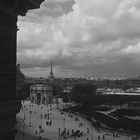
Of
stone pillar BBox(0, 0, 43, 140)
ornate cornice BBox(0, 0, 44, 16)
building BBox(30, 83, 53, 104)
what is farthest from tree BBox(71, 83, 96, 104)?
stone pillar BBox(0, 0, 43, 140)

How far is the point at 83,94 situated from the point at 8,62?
85532mm

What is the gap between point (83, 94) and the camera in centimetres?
9256

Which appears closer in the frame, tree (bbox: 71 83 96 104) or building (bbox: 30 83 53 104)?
tree (bbox: 71 83 96 104)

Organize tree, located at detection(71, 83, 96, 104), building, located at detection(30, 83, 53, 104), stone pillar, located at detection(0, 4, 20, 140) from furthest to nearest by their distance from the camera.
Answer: building, located at detection(30, 83, 53, 104), tree, located at detection(71, 83, 96, 104), stone pillar, located at detection(0, 4, 20, 140)

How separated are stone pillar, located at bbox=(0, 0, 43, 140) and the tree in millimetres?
82119

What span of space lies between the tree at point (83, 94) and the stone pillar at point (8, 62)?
82119mm

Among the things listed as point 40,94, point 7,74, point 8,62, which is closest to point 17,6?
point 8,62

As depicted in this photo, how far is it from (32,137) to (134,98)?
67.6m

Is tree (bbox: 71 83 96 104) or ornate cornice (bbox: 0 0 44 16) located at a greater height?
ornate cornice (bbox: 0 0 44 16)

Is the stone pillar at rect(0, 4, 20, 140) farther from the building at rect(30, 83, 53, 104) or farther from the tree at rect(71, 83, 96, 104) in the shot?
the building at rect(30, 83, 53, 104)

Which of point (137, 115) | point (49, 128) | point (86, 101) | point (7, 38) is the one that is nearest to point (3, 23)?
point (7, 38)

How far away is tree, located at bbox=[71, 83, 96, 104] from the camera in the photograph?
295ft

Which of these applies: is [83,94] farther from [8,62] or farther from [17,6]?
[8,62]

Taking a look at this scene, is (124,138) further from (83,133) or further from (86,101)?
(86,101)
